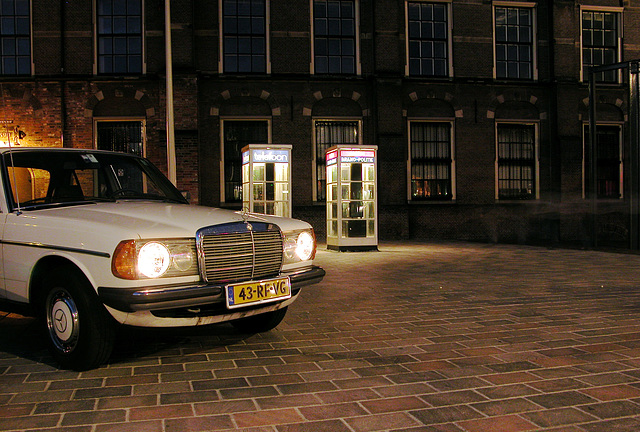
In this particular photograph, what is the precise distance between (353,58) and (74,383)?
55.3 ft

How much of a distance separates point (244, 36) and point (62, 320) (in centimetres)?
1593

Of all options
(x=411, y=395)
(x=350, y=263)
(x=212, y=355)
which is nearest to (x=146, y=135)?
(x=350, y=263)

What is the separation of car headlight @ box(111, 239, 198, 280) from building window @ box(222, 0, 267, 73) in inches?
605

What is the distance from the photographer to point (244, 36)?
18.5 m

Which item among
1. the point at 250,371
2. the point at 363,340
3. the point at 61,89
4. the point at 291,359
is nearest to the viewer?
the point at 250,371

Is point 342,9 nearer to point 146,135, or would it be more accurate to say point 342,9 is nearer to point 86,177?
point 146,135

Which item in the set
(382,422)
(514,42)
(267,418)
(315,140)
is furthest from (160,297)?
(514,42)

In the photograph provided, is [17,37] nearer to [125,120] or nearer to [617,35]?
[125,120]

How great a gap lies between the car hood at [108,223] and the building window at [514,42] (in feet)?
57.8

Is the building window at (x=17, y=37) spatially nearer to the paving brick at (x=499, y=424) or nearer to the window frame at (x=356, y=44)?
the window frame at (x=356, y=44)

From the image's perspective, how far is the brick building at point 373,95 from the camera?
17750mm

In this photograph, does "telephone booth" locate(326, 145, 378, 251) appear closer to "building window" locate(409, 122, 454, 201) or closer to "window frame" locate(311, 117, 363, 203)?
"window frame" locate(311, 117, 363, 203)

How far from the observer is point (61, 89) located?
58.0 ft

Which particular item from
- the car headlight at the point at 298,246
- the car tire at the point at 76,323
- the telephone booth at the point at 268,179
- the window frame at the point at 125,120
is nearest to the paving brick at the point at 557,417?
the car headlight at the point at 298,246
